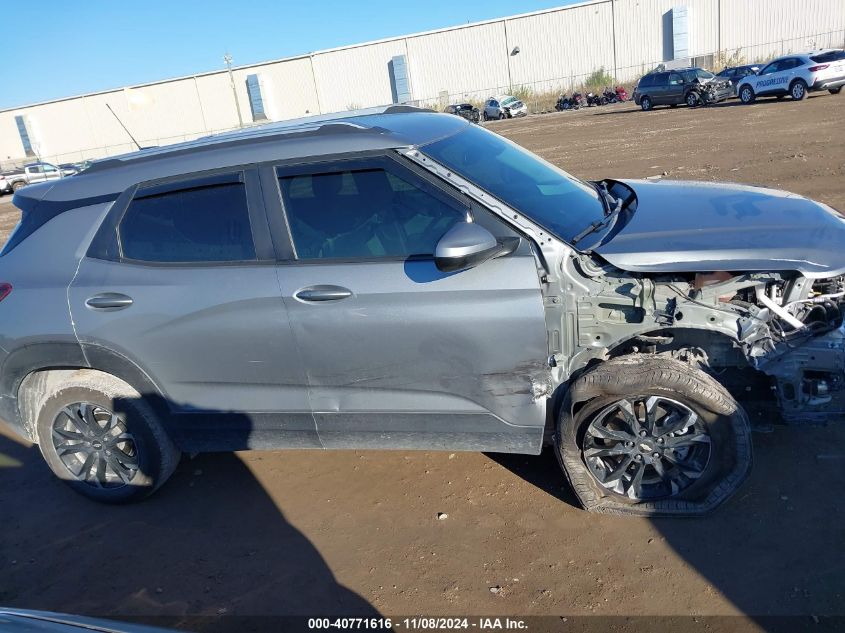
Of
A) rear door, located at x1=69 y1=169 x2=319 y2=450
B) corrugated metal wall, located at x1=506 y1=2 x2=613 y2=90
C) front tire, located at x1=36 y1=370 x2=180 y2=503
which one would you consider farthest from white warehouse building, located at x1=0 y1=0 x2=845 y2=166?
rear door, located at x1=69 y1=169 x2=319 y2=450

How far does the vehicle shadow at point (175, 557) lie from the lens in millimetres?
3049

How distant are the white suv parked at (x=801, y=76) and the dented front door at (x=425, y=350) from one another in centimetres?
2406

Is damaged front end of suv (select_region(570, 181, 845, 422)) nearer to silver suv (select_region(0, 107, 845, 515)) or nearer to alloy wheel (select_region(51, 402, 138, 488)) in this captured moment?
silver suv (select_region(0, 107, 845, 515))

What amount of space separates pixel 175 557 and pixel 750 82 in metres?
26.9

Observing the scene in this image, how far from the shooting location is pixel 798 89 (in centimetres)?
2239

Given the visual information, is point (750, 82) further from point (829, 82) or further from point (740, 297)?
point (740, 297)

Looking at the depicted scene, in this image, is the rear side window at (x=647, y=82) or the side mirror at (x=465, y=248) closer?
the side mirror at (x=465, y=248)

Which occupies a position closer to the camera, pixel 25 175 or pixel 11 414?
pixel 11 414

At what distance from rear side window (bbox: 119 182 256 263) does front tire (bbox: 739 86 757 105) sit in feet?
85.4

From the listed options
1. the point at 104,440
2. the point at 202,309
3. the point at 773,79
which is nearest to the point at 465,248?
the point at 202,309

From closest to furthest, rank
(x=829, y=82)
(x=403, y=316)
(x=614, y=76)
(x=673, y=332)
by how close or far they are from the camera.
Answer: (x=403, y=316)
(x=673, y=332)
(x=829, y=82)
(x=614, y=76)

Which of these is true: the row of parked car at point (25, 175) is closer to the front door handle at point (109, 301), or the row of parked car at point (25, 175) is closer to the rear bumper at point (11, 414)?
the rear bumper at point (11, 414)

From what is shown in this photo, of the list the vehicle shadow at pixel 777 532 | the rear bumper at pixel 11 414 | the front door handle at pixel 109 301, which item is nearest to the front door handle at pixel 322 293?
the front door handle at pixel 109 301

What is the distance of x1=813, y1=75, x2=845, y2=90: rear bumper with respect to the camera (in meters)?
21.7
